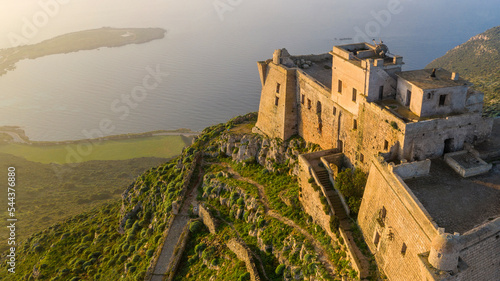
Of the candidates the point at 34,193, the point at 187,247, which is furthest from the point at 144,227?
the point at 34,193

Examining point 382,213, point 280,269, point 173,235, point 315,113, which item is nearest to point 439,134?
point 382,213

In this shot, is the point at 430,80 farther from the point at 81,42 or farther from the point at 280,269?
the point at 81,42

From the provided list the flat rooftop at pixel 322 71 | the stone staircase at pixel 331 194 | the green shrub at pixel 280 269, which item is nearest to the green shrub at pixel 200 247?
the green shrub at pixel 280 269

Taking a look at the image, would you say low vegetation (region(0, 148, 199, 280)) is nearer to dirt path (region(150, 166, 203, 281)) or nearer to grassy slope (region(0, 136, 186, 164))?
dirt path (region(150, 166, 203, 281))

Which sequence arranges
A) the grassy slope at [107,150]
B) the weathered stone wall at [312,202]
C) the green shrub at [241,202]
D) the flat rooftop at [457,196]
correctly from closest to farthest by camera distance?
the flat rooftop at [457,196]
the weathered stone wall at [312,202]
the green shrub at [241,202]
the grassy slope at [107,150]

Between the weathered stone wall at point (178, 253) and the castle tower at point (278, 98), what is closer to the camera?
the weathered stone wall at point (178, 253)

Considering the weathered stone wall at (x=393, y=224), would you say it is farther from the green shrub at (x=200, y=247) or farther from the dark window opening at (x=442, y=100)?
the green shrub at (x=200, y=247)

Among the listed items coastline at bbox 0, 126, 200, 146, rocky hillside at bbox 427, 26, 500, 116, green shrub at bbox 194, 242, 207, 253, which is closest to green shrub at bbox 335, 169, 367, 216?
green shrub at bbox 194, 242, 207, 253

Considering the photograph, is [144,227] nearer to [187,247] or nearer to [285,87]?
[187,247]
